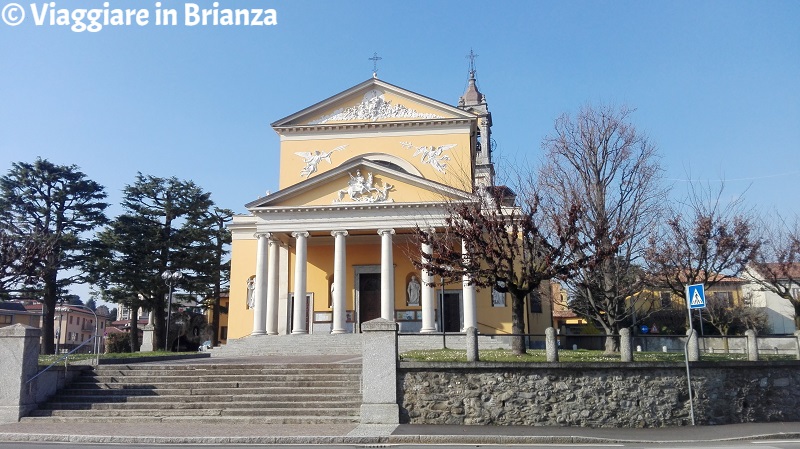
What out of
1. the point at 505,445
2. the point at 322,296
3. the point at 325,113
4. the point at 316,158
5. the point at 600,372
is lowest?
the point at 505,445

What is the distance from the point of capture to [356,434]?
1199 centimetres

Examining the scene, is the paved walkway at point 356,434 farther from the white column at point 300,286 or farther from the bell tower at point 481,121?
the bell tower at point 481,121

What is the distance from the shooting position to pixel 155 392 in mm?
15469

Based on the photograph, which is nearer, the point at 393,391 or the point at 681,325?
the point at 393,391

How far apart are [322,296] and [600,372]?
20541mm

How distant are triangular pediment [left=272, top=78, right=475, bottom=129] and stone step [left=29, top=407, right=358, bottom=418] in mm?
21885

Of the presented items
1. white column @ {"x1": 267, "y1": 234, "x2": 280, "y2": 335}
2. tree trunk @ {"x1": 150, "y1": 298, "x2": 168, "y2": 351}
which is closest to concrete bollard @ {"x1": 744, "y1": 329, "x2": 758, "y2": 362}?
white column @ {"x1": 267, "y1": 234, "x2": 280, "y2": 335}

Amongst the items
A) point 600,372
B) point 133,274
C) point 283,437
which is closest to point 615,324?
point 600,372

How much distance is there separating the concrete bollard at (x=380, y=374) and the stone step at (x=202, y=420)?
479 millimetres

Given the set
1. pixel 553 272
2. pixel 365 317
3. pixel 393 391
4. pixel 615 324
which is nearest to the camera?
pixel 393 391

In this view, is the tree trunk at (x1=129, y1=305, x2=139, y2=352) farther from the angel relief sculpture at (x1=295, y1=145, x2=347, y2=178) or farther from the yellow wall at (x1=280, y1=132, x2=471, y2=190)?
the angel relief sculpture at (x1=295, y1=145, x2=347, y2=178)

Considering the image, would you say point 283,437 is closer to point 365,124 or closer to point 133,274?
point 365,124

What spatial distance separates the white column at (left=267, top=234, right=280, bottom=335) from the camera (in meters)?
29.4

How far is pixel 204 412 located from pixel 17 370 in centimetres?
454
